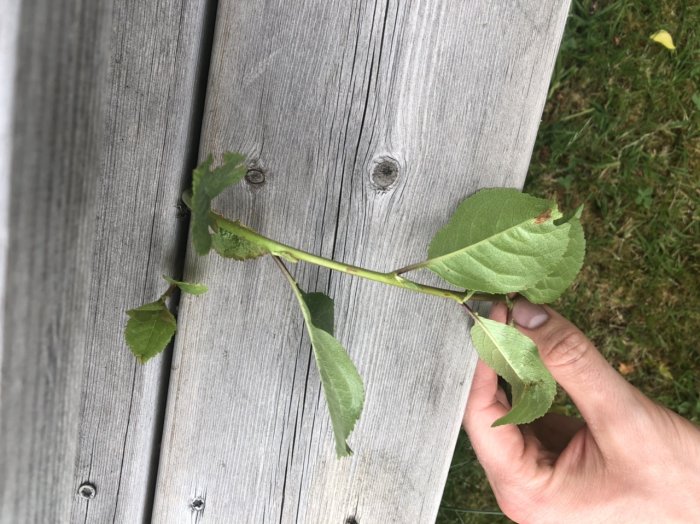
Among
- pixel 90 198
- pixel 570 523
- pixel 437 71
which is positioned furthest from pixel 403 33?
pixel 570 523

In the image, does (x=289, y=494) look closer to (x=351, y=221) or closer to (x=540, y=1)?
(x=351, y=221)

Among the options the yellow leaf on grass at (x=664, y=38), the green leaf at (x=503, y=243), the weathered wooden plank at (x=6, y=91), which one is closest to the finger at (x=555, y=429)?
the green leaf at (x=503, y=243)

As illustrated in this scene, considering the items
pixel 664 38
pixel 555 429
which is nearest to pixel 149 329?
pixel 555 429

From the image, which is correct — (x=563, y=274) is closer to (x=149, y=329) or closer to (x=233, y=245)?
(x=233, y=245)

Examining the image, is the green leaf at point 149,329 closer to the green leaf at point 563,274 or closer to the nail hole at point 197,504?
the nail hole at point 197,504

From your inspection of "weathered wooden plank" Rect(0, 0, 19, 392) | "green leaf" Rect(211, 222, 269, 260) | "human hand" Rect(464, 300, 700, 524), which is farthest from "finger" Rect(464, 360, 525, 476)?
"weathered wooden plank" Rect(0, 0, 19, 392)
